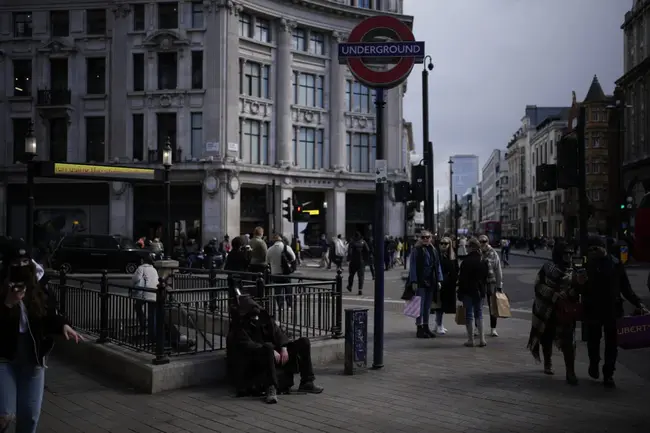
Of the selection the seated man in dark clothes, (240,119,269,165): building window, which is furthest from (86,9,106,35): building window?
the seated man in dark clothes

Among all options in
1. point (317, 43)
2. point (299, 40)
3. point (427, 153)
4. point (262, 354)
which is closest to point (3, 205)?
point (299, 40)

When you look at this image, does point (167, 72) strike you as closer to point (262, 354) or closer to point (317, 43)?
point (317, 43)

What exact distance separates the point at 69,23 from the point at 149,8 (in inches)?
201

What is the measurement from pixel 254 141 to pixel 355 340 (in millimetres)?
32184

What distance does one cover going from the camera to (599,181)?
68.6 m

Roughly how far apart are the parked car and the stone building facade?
9.95m

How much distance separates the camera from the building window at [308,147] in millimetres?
41344

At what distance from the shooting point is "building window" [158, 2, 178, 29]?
3766 centimetres

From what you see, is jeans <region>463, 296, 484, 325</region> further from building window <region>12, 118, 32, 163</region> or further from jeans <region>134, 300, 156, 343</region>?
building window <region>12, 118, 32, 163</region>

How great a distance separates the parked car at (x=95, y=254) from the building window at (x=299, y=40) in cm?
2028

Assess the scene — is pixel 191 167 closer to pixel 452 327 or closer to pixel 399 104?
pixel 399 104

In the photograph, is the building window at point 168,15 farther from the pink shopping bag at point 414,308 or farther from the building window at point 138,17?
the pink shopping bag at point 414,308

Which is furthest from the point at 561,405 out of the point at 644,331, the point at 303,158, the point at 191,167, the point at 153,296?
the point at 303,158

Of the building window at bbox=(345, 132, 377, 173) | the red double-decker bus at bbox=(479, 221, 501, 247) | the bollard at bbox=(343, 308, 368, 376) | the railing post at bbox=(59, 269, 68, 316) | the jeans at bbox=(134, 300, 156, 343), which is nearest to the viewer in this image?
the jeans at bbox=(134, 300, 156, 343)
